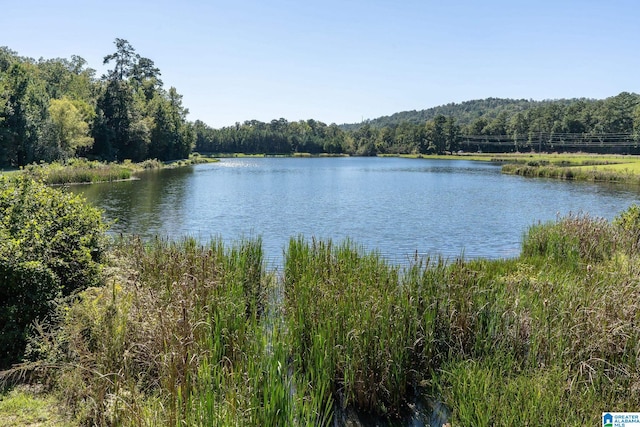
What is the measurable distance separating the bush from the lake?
4.28 meters

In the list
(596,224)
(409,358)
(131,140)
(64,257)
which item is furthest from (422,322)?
(131,140)

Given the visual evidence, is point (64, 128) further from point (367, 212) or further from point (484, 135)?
point (484, 135)

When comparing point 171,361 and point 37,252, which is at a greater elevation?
point 37,252

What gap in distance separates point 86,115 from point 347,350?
221 ft

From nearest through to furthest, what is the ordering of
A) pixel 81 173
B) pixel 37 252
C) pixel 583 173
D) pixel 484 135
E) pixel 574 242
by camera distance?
pixel 37 252 < pixel 574 242 < pixel 81 173 < pixel 583 173 < pixel 484 135

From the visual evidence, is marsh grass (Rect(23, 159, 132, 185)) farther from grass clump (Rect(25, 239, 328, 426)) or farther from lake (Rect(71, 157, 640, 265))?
grass clump (Rect(25, 239, 328, 426))

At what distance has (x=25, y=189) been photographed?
8.14 meters

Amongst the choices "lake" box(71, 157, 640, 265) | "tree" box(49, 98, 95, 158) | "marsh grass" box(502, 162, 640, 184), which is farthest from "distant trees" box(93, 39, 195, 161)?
"marsh grass" box(502, 162, 640, 184)

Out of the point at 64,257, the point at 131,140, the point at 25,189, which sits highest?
the point at 131,140

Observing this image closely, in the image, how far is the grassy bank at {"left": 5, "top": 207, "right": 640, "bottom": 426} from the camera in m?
4.59

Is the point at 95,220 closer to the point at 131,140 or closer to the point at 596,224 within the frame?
the point at 596,224

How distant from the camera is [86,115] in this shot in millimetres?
61844

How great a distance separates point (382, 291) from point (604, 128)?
469ft

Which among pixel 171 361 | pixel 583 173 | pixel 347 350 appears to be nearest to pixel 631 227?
pixel 347 350
